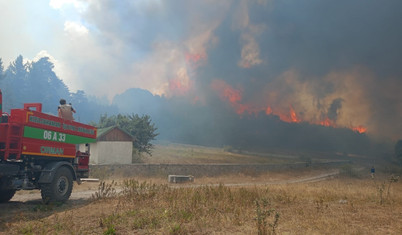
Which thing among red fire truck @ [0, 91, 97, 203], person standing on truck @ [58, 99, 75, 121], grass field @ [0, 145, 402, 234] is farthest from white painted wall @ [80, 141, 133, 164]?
grass field @ [0, 145, 402, 234]

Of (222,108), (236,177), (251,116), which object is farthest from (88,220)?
(222,108)

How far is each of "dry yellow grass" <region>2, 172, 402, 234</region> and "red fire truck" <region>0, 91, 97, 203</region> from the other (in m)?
0.97

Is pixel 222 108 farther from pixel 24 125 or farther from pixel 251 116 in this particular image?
pixel 24 125

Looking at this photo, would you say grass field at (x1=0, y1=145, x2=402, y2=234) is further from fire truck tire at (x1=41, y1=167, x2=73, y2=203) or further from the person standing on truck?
the person standing on truck

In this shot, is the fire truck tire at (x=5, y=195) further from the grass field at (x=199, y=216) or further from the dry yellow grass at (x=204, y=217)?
the dry yellow grass at (x=204, y=217)

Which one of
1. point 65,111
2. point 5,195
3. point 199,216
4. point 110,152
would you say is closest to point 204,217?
point 199,216

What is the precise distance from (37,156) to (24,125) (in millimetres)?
1297

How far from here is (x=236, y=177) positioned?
30.2 meters

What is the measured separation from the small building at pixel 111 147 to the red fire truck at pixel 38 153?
1843 cm

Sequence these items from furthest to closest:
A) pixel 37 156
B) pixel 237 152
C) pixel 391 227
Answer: pixel 237 152, pixel 37 156, pixel 391 227

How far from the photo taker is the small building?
29.2 metres

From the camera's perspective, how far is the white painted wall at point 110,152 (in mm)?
29172

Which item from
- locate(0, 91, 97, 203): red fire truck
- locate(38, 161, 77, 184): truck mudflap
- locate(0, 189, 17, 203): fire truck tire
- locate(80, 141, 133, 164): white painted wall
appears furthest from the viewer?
locate(80, 141, 133, 164): white painted wall

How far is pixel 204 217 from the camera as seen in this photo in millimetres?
7895
